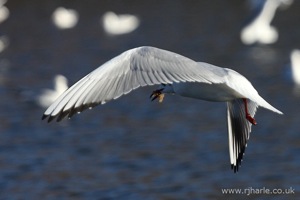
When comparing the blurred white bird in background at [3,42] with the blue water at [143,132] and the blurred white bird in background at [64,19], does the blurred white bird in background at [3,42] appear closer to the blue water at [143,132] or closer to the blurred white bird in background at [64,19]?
the blue water at [143,132]

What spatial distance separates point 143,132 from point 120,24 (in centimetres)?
650

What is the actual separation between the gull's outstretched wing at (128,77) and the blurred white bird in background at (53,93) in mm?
5927

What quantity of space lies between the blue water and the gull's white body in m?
2.61

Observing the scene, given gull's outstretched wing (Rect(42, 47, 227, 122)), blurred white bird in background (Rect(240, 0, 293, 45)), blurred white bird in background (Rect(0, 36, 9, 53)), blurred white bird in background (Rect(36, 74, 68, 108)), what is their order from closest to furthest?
gull's outstretched wing (Rect(42, 47, 227, 122)) → blurred white bird in background (Rect(36, 74, 68, 108)) → blurred white bird in background (Rect(240, 0, 293, 45)) → blurred white bird in background (Rect(0, 36, 9, 53))

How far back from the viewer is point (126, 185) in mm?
9547

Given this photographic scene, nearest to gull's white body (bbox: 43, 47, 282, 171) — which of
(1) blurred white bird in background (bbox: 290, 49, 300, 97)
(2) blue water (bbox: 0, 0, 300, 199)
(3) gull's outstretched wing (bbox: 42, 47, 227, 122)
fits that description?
(3) gull's outstretched wing (bbox: 42, 47, 227, 122)

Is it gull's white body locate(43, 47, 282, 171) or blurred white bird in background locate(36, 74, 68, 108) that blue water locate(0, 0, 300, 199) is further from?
gull's white body locate(43, 47, 282, 171)

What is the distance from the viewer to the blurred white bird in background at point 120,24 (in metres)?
17.5

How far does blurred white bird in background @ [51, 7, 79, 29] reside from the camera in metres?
18.8

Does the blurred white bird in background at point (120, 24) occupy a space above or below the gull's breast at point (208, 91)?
above

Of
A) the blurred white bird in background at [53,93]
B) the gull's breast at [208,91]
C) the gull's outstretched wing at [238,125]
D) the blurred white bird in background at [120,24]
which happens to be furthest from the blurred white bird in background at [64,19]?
the gull's breast at [208,91]

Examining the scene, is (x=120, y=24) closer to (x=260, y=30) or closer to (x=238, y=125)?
(x=260, y=30)

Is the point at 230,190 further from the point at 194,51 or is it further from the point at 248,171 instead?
the point at 194,51

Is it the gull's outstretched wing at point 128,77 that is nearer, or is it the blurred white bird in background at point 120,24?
the gull's outstretched wing at point 128,77
